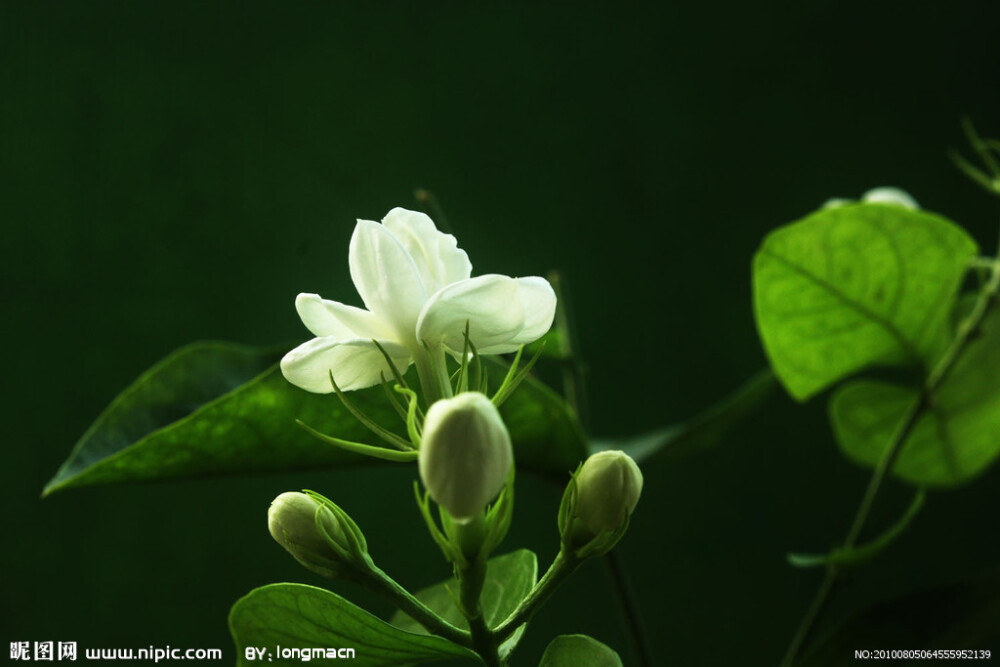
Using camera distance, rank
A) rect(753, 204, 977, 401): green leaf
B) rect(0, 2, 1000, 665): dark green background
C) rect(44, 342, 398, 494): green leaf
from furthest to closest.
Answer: rect(0, 2, 1000, 665): dark green background < rect(753, 204, 977, 401): green leaf < rect(44, 342, 398, 494): green leaf

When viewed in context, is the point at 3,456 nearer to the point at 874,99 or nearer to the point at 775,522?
the point at 775,522

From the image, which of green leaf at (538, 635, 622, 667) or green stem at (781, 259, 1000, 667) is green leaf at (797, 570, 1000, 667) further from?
green leaf at (538, 635, 622, 667)

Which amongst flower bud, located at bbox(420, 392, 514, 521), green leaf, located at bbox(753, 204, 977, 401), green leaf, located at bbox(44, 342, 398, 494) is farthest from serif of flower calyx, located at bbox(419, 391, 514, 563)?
green leaf, located at bbox(753, 204, 977, 401)

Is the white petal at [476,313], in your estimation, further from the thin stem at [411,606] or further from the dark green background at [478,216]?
the dark green background at [478,216]

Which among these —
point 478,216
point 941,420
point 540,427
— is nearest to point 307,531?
point 540,427

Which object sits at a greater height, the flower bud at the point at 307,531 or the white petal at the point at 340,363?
the white petal at the point at 340,363

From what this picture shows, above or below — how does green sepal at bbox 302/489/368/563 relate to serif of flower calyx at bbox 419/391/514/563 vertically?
below

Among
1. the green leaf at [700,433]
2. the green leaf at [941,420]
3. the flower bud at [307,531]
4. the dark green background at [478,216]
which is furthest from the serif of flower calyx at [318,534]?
the dark green background at [478,216]

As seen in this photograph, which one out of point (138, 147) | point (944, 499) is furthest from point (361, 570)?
point (944, 499)
